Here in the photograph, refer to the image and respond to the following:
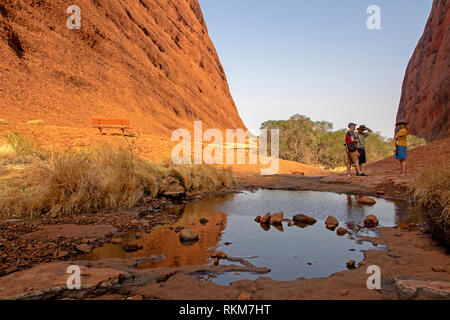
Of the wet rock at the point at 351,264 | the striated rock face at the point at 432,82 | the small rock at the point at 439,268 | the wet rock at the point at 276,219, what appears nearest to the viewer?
the small rock at the point at 439,268

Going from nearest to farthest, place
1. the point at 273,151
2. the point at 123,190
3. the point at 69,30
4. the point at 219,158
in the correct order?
the point at 123,190
the point at 219,158
the point at 273,151
the point at 69,30

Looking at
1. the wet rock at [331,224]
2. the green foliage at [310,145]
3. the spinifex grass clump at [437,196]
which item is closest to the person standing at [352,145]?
the spinifex grass clump at [437,196]

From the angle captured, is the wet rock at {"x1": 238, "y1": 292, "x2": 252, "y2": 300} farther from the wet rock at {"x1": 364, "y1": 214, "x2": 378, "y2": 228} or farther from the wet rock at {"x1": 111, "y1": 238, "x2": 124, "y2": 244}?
the wet rock at {"x1": 364, "y1": 214, "x2": 378, "y2": 228}

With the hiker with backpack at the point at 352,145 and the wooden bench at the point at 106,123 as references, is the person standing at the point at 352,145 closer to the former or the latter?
the hiker with backpack at the point at 352,145

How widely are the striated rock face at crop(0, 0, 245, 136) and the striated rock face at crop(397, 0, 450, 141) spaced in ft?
77.5

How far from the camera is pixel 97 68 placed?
23.0 meters

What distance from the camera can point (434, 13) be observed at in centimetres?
4022

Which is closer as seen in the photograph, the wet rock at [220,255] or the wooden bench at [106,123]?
the wet rock at [220,255]

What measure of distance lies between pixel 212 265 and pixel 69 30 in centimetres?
2469

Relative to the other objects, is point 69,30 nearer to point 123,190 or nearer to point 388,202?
point 123,190

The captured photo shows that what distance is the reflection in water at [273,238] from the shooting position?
294 centimetres

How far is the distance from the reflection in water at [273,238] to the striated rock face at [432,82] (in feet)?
88.9

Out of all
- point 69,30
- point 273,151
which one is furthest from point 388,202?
point 69,30

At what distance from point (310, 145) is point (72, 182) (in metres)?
16.6
